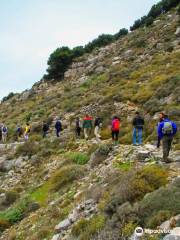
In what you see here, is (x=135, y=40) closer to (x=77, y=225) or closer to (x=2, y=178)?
(x=2, y=178)

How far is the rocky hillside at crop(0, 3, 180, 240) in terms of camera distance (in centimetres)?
1086

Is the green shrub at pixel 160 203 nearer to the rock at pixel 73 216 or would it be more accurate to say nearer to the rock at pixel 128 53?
the rock at pixel 73 216

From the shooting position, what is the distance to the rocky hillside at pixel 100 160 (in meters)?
10.9

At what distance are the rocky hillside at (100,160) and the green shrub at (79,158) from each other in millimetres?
61

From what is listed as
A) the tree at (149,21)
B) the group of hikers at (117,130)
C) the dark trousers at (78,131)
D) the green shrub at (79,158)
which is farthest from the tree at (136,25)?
the green shrub at (79,158)

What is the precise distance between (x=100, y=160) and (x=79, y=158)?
239cm

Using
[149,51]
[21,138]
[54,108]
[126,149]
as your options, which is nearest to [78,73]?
[149,51]

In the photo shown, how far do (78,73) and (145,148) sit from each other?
32251 mm

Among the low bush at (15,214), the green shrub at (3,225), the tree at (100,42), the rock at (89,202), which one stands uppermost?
the tree at (100,42)

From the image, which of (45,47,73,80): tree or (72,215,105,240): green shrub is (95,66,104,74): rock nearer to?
(45,47,73,80): tree

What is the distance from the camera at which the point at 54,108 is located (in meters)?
37.0

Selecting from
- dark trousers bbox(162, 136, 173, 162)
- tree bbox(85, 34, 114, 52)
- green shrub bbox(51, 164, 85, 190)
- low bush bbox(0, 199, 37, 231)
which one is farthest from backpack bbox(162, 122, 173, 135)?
tree bbox(85, 34, 114, 52)

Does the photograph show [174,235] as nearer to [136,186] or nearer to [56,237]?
[136,186]

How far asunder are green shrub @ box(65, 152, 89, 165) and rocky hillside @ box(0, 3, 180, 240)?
61 mm
